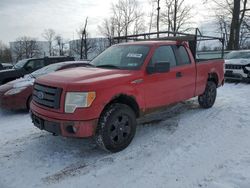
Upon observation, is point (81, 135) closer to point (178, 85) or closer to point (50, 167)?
point (50, 167)

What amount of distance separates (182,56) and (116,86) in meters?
2.32

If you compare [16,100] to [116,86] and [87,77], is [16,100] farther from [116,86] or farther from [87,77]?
[116,86]

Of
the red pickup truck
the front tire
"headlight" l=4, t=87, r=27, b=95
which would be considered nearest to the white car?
the red pickup truck

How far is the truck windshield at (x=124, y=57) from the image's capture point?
16.7ft

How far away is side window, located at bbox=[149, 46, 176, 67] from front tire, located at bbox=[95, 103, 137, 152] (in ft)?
3.74

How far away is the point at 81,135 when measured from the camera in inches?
162

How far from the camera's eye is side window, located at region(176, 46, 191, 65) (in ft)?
19.5

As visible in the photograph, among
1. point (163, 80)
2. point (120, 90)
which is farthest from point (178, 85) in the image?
point (120, 90)

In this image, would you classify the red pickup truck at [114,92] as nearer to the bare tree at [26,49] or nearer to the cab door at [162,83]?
the cab door at [162,83]

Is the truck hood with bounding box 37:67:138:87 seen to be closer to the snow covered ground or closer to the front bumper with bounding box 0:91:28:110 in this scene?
the snow covered ground

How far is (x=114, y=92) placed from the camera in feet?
14.3

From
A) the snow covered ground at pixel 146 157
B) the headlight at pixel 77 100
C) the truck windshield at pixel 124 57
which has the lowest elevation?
the snow covered ground at pixel 146 157

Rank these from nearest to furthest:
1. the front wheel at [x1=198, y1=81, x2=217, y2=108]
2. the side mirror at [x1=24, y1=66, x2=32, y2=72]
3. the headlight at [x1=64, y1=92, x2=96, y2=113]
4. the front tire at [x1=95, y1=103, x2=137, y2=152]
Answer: the headlight at [x1=64, y1=92, x2=96, y2=113], the front tire at [x1=95, y1=103, x2=137, y2=152], the front wheel at [x1=198, y1=81, x2=217, y2=108], the side mirror at [x1=24, y1=66, x2=32, y2=72]

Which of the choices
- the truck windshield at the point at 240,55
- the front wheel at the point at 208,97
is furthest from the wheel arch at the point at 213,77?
the truck windshield at the point at 240,55
